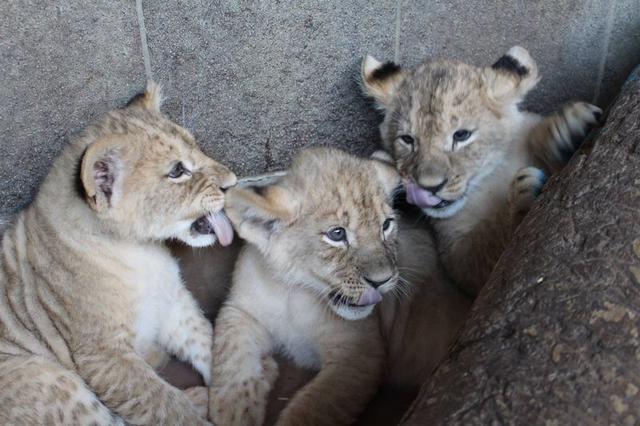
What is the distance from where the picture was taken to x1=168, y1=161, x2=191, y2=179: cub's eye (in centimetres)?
267

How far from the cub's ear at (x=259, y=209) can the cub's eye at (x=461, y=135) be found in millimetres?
689

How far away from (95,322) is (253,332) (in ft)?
1.81

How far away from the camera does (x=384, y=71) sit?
3.25 metres

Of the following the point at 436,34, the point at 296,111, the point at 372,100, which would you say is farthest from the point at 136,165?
the point at 436,34

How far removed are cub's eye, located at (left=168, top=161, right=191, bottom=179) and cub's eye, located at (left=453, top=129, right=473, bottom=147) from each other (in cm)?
98

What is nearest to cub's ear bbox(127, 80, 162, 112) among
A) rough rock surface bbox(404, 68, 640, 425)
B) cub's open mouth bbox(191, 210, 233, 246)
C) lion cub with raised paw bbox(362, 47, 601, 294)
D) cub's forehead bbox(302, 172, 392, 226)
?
cub's open mouth bbox(191, 210, 233, 246)

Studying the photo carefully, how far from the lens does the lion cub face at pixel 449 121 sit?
2949 millimetres

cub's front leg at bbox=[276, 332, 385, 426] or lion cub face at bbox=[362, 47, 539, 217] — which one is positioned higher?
lion cub face at bbox=[362, 47, 539, 217]

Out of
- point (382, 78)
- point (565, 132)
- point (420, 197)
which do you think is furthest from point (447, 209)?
point (382, 78)

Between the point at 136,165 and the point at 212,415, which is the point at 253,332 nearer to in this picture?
the point at 212,415

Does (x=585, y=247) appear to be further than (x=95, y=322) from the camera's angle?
No

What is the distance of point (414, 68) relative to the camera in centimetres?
347

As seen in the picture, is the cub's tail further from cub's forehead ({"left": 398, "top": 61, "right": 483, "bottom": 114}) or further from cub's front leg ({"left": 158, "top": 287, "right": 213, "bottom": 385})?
cub's front leg ({"left": 158, "top": 287, "right": 213, "bottom": 385})

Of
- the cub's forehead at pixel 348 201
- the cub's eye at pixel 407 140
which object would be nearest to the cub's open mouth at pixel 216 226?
the cub's forehead at pixel 348 201
